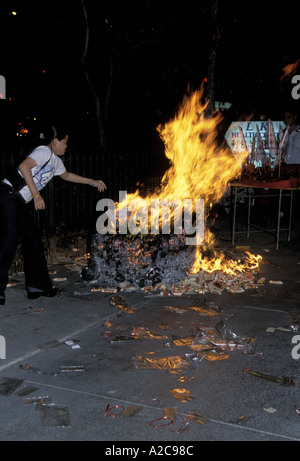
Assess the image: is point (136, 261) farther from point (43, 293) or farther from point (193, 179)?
point (193, 179)

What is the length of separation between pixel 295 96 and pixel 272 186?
43.1ft

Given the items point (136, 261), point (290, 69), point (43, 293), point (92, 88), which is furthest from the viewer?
point (290, 69)

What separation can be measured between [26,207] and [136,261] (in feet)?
5.35

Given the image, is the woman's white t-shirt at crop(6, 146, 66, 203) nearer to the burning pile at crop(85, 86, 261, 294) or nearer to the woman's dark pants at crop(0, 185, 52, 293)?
the woman's dark pants at crop(0, 185, 52, 293)

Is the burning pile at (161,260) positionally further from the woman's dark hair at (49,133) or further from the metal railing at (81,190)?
the woman's dark hair at (49,133)

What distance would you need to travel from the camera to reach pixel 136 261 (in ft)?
21.9

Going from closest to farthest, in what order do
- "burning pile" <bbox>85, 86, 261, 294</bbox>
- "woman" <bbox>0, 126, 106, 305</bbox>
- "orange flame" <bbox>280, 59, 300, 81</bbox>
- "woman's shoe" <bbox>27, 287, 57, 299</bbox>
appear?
"woman" <bbox>0, 126, 106, 305</bbox>, "woman's shoe" <bbox>27, 287, 57, 299</bbox>, "burning pile" <bbox>85, 86, 261, 294</bbox>, "orange flame" <bbox>280, 59, 300, 81</bbox>

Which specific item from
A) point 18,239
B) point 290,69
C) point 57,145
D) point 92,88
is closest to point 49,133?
point 57,145

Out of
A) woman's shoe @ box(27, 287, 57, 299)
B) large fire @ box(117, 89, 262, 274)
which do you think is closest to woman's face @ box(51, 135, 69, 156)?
woman's shoe @ box(27, 287, 57, 299)

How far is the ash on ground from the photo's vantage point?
6652 millimetres

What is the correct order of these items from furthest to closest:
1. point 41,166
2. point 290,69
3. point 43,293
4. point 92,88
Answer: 1. point 290,69
2. point 92,88
3. point 43,293
4. point 41,166

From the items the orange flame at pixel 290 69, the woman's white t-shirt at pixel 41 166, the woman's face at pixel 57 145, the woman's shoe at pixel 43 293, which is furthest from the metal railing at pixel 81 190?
the orange flame at pixel 290 69

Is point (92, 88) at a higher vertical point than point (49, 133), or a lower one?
higher

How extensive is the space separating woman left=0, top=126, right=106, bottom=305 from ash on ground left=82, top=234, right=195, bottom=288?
92 centimetres
